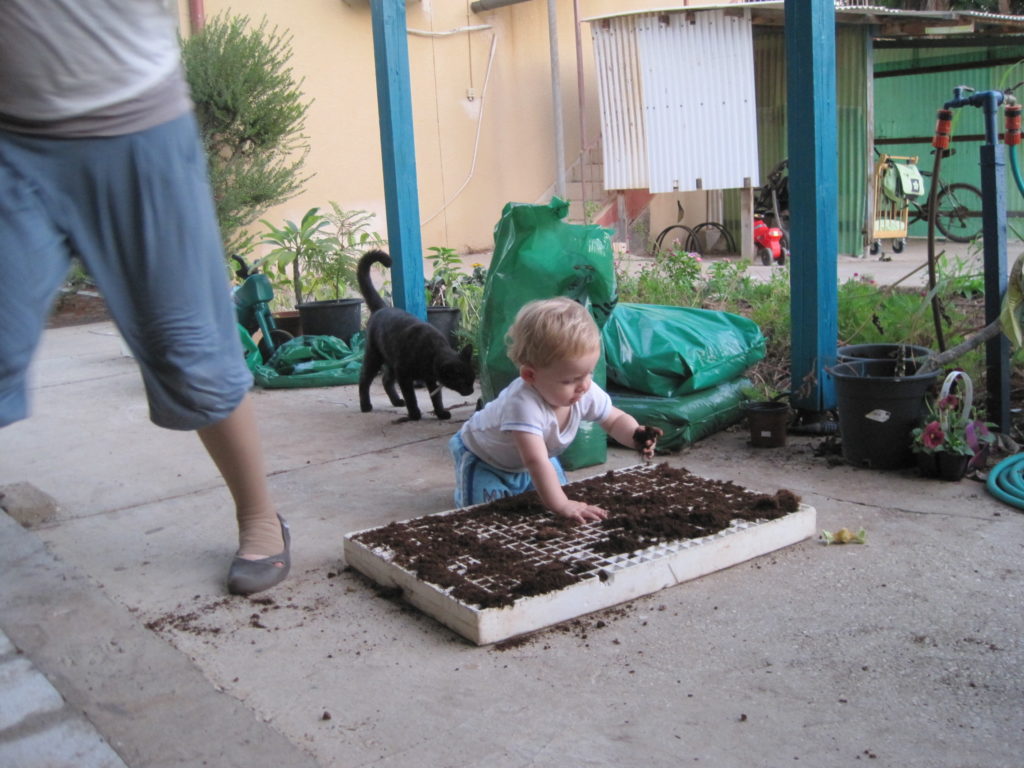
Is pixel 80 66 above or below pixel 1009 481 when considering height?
above

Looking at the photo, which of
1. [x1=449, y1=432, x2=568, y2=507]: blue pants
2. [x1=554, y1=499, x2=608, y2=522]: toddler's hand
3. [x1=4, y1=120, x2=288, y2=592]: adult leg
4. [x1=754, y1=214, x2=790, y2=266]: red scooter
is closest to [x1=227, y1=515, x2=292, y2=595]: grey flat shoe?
[x1=4, y1=120, x2=288, y2=592]: adult leg

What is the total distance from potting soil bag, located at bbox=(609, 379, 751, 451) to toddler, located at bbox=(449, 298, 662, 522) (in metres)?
0.82

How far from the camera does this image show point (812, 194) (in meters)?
3.91

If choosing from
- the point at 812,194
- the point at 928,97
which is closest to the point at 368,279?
the point at 812,194

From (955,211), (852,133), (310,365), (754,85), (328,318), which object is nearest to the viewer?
(310,365)

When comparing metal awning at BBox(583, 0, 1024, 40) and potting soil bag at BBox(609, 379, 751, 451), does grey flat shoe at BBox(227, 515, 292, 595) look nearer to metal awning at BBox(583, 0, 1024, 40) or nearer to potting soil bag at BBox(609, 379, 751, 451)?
potting soil bag at BBox(609, 379, 751, 451)

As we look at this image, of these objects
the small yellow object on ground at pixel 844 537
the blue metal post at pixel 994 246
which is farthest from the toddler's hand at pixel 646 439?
the blue metal post at pixel 994 246

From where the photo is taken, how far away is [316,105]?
1061 centimetres

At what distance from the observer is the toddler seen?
2.74m

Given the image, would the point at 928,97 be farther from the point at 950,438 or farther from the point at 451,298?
the point at 950,438

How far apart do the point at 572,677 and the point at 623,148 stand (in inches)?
384

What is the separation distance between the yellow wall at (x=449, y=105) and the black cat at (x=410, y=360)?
19.5ft

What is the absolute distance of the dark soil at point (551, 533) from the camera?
7.84 ft

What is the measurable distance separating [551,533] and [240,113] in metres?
7.41
